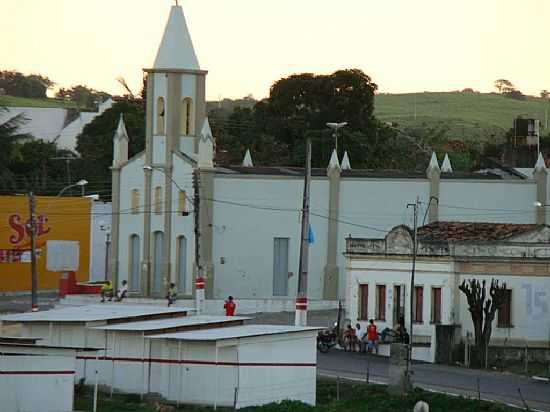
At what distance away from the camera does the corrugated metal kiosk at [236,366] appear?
42469 mm

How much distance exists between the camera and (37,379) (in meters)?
40.5

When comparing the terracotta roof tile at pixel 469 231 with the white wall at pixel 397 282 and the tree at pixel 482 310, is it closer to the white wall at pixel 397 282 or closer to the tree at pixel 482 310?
the white wall at pixel 397 282

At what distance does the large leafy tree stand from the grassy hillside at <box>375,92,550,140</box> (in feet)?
163

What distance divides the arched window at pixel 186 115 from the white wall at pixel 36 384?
3688 cm

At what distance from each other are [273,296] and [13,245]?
14.9 m

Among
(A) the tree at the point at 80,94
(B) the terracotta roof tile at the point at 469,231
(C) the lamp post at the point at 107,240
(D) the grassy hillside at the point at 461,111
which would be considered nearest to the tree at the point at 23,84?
(A) the tree at the point at 80,94

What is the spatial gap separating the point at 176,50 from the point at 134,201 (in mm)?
6917

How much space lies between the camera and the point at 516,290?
54594 mm

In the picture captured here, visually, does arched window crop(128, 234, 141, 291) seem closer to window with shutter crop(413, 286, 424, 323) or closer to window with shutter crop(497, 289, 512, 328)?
window with shutter crop(413, 286, 424, 323)

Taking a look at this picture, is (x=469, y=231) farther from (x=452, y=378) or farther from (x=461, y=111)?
(x=461, y=111)

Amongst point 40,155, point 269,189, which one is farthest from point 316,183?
point 40,155

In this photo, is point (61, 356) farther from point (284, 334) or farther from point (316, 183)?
point (316, 183)

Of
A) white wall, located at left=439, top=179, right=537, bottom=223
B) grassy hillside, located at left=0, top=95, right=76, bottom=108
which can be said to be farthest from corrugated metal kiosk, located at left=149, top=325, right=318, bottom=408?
grassy hillside, located at left=0, top=95, right=76, bottom=108

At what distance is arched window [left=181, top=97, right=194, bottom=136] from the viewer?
7725cm
